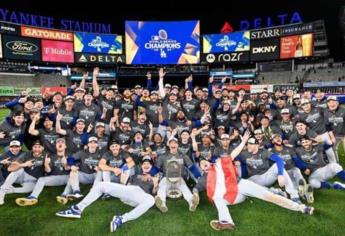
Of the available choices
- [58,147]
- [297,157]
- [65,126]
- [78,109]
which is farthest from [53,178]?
[297,157]

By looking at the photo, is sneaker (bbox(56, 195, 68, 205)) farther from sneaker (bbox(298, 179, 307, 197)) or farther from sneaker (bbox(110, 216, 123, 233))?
sneaker (bbox(298, 179, 307, 197))

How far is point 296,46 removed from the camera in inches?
1480

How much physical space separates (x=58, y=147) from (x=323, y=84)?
111 ft

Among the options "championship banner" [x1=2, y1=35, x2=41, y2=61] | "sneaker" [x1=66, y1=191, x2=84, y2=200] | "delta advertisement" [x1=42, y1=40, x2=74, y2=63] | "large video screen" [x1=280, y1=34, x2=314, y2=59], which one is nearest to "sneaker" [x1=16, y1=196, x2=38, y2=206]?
"sneaker" [x1=66, y1=191, x2=84, y2=200]

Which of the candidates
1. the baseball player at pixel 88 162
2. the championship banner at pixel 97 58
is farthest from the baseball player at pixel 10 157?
the championship banner at pixel 97 58

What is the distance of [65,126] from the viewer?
876 cm

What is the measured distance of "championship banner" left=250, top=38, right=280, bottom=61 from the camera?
126 ft

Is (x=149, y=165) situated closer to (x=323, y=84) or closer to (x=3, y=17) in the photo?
(x=323, y=84)

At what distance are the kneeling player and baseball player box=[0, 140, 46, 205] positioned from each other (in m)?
1.55

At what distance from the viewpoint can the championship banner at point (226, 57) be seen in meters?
39.6

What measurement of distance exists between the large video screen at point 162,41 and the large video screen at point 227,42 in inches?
58.2

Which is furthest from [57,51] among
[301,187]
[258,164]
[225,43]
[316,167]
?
[301,187]

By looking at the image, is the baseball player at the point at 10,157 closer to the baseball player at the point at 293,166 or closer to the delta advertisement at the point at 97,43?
the baseball player at the point at 293,166

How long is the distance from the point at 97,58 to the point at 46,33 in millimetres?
6565
